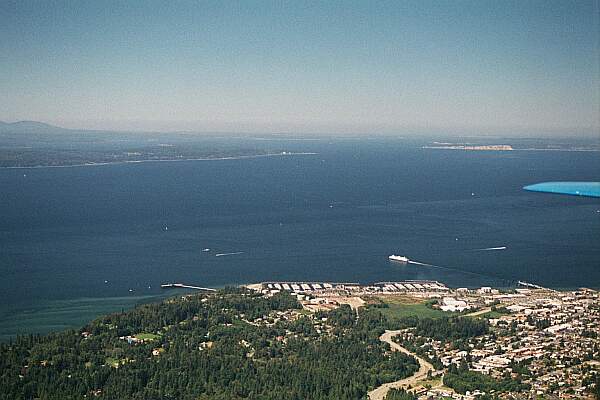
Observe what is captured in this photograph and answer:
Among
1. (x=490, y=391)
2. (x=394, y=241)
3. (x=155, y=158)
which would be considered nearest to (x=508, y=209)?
Answer: (x=394, y=241)

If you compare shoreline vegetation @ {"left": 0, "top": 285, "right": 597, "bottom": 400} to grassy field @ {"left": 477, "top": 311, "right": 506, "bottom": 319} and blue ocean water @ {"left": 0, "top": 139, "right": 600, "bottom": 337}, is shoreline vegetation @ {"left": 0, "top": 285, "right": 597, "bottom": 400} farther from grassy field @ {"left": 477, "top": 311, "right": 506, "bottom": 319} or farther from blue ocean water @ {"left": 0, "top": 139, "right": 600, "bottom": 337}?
blue ocean water @ {"left": 0, "top": 139, "right": 600, "bottom": 337}

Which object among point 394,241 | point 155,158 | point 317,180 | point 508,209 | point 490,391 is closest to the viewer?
point 490,391

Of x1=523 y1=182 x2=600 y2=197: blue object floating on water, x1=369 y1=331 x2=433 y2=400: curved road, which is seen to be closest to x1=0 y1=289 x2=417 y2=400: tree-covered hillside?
x1=369 y1=331 x2=433 y2=400: curved road

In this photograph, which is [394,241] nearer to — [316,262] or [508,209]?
[316,262]

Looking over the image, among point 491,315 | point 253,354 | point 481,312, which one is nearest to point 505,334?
point 491,315

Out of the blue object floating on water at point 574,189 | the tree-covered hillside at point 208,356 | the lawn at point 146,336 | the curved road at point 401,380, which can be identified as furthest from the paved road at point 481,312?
the blue object floating on water at point 574,189

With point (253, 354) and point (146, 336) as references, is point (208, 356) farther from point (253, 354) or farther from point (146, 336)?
point (146, 336)
